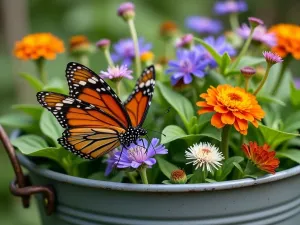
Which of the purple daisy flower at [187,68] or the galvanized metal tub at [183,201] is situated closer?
the galvanized metal tub at [183,201]

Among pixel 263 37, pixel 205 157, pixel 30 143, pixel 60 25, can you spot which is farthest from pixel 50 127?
pixel 60 25

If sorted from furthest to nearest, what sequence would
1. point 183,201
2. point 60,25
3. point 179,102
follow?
1. point 60,25
2. point 179,102
3. point 183,201

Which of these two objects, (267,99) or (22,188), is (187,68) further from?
(22,188)

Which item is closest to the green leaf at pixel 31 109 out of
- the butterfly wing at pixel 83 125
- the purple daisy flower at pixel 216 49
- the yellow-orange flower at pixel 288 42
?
the butterfly wing at pixel 83 125

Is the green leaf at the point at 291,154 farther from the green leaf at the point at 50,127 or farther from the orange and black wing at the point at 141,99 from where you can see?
the green leaf at the point at 50,127

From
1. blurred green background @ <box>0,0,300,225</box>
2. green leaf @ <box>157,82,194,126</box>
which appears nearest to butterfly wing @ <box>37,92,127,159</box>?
green leaf @ <box>157,82,194,126</box>

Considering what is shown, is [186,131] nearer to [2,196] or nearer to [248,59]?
[248,59]
